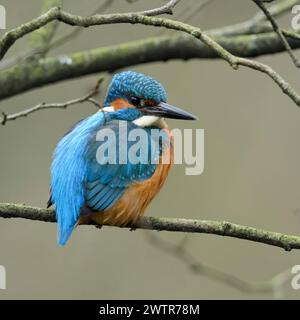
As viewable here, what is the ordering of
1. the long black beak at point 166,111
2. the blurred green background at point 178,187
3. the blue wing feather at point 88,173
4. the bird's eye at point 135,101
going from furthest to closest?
the blurred green background at point 178,187 < the bird's eye at point 135,101 < the long black beak at point 166,111 < the blue wing feather at point 88,173

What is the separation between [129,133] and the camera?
341 cm

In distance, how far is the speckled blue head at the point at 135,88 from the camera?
3.46 metres

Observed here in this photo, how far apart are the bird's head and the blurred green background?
1.47m

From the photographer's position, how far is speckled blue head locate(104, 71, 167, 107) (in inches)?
136

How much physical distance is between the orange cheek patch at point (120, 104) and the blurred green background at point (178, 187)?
57.3 inches

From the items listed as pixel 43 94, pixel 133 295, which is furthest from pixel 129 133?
pixel 43 94

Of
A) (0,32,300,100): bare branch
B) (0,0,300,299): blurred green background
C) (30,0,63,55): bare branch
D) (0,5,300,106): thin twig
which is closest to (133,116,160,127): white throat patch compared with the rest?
(0,32,300,100): bare branch

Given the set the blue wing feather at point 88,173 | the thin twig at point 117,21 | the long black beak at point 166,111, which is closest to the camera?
the thin twig at point 117,21

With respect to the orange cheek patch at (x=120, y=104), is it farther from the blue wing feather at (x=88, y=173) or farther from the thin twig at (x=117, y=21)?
the thin twig at (x=117, y=21)

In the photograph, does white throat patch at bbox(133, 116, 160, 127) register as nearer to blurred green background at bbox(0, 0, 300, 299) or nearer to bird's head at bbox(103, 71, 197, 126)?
bird's head at bbox(103, 71, 197, 126)

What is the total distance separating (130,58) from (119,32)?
1463 mm

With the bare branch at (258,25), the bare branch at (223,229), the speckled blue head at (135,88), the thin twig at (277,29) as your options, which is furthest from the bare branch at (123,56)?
the bare branch at (223,229)

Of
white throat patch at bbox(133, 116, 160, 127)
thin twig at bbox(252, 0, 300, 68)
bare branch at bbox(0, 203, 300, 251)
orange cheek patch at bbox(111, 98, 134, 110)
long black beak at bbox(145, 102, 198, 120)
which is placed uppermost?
thin twig at bbox(252, 0, 300, 68)

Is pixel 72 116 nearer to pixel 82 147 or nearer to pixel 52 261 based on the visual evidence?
pixel 52 261
